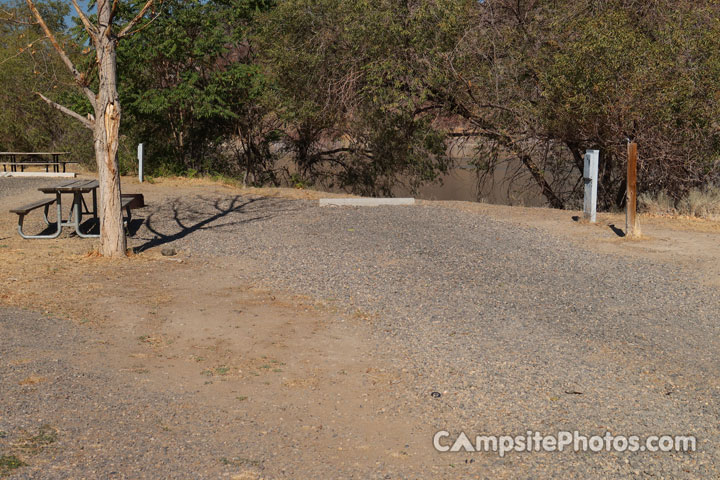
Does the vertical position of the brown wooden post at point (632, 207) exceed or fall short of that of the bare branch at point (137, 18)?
it falls short

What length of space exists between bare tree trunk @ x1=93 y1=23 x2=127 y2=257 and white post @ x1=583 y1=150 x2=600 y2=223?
673 cm

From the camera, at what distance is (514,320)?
19.7ft

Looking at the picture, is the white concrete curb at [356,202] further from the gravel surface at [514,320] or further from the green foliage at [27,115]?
the green foliage at [27,115]

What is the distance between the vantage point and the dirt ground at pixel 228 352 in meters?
3.65

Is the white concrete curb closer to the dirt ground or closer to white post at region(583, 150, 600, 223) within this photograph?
white post at region(583, 150, 600, 223)

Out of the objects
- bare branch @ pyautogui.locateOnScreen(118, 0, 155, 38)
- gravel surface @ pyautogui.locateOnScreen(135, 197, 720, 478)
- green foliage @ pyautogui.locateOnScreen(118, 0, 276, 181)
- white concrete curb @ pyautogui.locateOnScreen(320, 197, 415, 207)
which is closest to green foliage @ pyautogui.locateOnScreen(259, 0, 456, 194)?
green foliage @ pyautogui.locateOnScreen(118, 0, 276, 181)

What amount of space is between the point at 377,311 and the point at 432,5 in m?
10.5

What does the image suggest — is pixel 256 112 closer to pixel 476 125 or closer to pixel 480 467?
pixel 476 125

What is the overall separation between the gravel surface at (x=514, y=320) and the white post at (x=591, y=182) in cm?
142

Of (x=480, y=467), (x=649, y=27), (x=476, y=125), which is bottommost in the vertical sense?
(x=480, y=467)

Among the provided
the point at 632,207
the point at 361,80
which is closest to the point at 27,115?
the point at 361,80

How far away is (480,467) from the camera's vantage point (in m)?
3.53

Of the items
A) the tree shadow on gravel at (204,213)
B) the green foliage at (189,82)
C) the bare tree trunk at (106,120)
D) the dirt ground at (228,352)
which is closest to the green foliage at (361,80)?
the green foliage at (189,82)

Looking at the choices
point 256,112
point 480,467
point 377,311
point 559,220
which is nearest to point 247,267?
point 377,311
